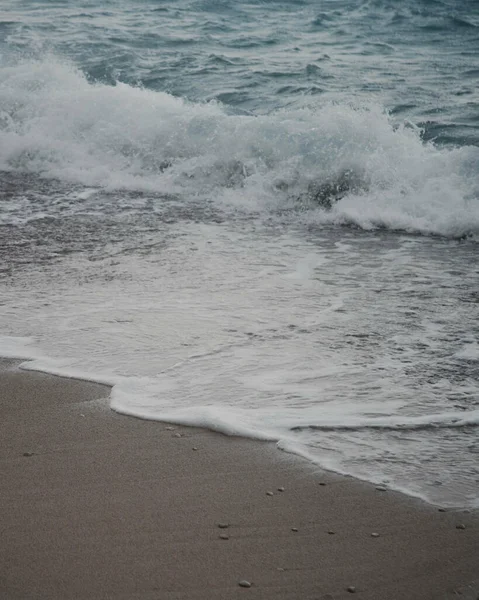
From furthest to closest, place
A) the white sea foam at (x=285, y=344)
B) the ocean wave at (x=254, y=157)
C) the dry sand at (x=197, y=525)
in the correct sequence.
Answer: the ocean wave at (x=254, y=157) → the white sea foam at (x=285, y=344) → the dry sand at (x=197, y=525)

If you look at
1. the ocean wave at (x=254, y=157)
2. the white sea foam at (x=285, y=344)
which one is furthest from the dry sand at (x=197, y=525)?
the ocean wave at (x=254, y=157)

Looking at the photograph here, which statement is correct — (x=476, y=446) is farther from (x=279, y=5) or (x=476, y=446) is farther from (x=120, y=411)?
(x=279, y=5)

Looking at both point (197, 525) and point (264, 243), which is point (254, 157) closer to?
point (264, 243)

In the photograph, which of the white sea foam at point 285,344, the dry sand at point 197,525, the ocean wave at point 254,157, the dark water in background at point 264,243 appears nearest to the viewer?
the dry sand at point 197,525

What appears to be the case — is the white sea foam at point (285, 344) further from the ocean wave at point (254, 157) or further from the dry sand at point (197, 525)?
the ocean wave at point (254, 157)

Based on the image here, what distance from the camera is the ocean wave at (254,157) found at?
740 cm

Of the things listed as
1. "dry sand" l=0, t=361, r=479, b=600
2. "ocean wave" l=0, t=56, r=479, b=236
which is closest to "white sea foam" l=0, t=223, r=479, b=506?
"dry sand" l=0, t=361, r=479, b=600

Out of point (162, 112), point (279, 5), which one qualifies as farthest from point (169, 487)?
point (279, 5)

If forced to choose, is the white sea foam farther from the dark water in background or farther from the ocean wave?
the ocean wave

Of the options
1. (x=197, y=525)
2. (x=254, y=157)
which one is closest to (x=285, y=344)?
(x=197, y=525)

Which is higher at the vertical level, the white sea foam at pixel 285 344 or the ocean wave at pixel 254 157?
the ocean wave at pixel 254 157

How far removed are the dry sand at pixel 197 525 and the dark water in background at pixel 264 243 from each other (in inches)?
7.9

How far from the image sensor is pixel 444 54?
47.2 feet

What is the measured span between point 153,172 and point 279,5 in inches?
502
